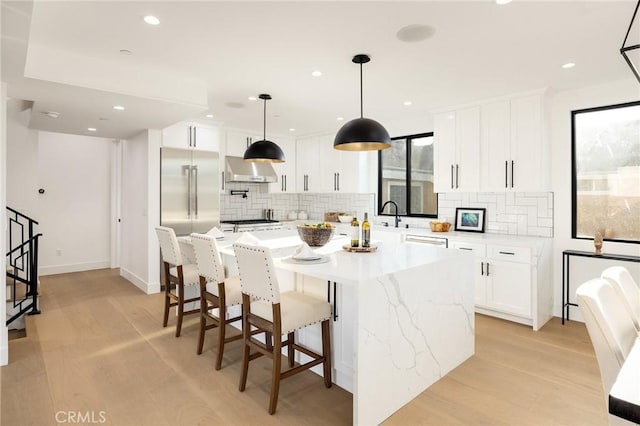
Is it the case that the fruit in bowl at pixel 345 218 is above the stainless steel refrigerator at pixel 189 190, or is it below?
below

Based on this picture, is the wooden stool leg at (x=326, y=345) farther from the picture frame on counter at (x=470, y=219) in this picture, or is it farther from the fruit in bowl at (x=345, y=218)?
the fruit in bowl at (x=345, y=218)

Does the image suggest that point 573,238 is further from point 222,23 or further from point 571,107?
point 222,23

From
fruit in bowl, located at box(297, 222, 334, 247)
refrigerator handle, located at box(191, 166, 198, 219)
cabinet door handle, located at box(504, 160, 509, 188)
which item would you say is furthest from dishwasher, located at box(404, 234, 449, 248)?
refrigerator handle, located at box(191, 166, 198, 219)

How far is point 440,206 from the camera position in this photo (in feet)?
17.0

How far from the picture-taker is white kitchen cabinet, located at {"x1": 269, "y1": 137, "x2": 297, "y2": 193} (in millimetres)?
6762

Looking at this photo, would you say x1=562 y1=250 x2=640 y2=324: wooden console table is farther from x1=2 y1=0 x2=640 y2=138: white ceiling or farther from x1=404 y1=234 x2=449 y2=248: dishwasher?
x1=2 y1=0 x2=640 y2=138: white ceiling

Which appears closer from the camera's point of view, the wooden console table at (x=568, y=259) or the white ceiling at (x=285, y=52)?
the white ceiling at (x=285, y=52)

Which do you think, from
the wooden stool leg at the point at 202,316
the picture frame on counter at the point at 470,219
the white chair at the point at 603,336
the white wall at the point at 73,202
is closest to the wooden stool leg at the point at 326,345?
the wooden stool leg at the point at 202,316

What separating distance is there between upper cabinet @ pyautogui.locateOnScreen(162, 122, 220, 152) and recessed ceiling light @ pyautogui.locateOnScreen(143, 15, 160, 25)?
2919mm

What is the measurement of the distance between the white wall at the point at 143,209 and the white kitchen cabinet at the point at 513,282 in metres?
4.22

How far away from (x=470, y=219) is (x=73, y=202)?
670 centimetres

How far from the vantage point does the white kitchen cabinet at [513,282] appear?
12.3 ft

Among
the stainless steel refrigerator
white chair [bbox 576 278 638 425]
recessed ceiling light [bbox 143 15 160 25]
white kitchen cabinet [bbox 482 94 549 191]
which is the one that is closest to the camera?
white chair [bbox 576 278 638 425]

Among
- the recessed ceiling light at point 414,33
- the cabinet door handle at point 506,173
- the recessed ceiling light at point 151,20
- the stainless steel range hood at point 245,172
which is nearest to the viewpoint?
the recessed ceiling light at point 151,20
